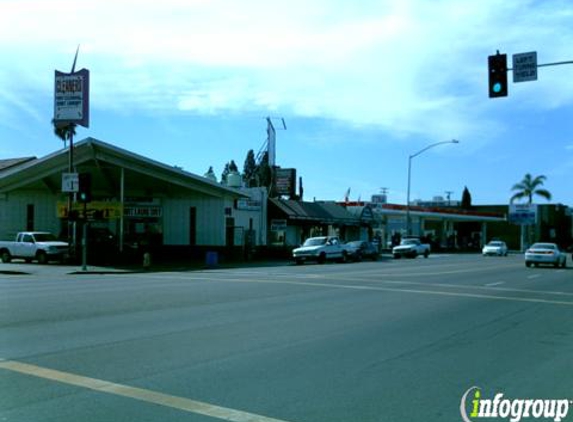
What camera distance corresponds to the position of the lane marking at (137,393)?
625 cm

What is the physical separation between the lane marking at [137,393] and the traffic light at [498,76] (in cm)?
1397

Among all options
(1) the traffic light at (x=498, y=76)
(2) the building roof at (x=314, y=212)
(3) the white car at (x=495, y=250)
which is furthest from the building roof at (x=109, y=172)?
(3) the white car at (x=495, y=250)

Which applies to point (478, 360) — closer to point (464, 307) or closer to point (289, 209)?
point (464, 307)

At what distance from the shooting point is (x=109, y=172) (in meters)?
43.3

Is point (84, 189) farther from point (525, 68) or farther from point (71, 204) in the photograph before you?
point (525, 68)

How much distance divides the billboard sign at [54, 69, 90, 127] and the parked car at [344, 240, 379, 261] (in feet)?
64.3

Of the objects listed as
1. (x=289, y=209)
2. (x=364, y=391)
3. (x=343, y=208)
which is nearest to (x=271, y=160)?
(x=343, y=208)

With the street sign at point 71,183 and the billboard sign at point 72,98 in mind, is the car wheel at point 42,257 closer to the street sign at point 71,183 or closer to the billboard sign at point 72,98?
the street sign at point 71,183

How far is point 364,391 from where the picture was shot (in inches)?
285

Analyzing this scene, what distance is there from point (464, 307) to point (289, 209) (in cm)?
3587

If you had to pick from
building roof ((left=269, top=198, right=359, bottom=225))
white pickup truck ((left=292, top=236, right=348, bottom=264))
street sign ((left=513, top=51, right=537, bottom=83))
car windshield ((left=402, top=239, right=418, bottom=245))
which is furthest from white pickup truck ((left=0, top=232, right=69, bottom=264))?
car windshield ((left=402, top=239, right=418, bottom=245))

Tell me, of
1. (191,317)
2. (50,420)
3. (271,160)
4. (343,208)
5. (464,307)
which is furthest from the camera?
(271,160)

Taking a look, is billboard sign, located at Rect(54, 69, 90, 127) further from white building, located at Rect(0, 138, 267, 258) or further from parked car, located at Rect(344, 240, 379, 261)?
parked car, located at Rect(344, 240, 379, 261)

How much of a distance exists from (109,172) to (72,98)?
32.6 ft
